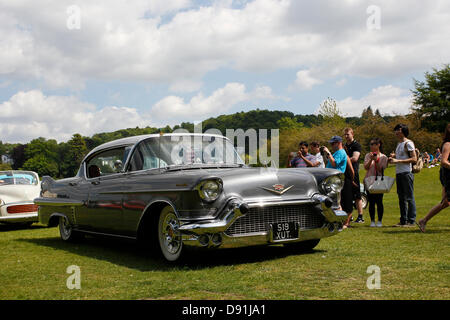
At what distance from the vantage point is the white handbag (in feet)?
31.0

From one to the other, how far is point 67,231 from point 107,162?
182cm

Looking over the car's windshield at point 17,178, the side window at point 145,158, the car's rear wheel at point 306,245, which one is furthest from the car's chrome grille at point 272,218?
the car's windshield at point 17,178

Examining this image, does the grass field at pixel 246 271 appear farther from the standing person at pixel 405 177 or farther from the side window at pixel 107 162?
the standing person at pixel 405 177

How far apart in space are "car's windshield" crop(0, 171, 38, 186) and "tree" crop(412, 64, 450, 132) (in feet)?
189

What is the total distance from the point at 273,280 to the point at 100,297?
5.40ft

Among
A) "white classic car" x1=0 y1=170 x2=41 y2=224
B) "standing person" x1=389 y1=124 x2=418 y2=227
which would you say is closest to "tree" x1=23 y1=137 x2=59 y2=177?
"white classic car" x1=0 y1=170 x2=41 y2=224

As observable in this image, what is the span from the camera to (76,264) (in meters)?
6.27

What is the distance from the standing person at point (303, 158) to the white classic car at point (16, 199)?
6.47m

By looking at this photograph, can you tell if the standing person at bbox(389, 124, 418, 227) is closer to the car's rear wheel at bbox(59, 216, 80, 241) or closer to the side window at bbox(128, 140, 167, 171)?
the side window at bbox(128, 140, 167, 171)

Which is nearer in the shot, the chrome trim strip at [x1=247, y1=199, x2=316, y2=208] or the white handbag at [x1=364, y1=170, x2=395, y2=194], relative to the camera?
the chrome trim strip at [x1=247, y1=199, x2=316, y2=208]

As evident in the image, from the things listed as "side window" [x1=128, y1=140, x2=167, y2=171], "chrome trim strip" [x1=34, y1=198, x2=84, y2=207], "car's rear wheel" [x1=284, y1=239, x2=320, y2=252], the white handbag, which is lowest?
"car's rear wheel" [x1=284, y1=239, x2=320, y2=252]
